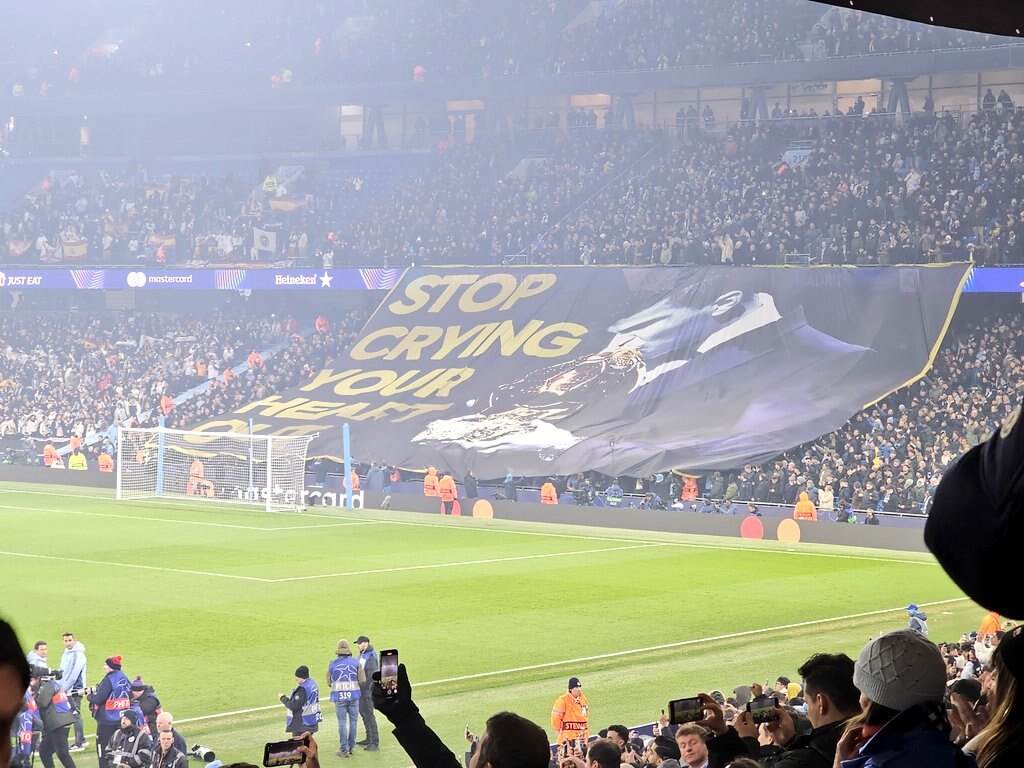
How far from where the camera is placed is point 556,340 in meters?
41.5

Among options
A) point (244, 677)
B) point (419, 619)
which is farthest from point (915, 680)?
point (419, 619)

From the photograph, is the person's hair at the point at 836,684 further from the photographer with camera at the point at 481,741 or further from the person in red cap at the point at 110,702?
the person in red cap at the point at 110,702

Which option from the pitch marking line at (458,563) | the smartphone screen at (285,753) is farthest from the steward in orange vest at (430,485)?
the smartphone screen at (285,753)

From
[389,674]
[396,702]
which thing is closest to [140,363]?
[389,674]

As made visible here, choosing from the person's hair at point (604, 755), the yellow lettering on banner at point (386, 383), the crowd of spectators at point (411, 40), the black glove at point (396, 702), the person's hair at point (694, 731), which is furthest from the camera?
the crowd of spectators at point (411, 40)

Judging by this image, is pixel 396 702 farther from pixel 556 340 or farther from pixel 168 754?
pixel 556 340

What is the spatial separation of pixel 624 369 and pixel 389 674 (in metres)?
35.5

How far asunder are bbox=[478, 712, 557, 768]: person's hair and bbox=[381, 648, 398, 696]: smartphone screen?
10.2 inches

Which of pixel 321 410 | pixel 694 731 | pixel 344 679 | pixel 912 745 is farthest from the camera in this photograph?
pixel 321 410

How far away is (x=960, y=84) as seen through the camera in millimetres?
43750

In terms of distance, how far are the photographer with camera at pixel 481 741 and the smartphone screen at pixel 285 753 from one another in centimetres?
40

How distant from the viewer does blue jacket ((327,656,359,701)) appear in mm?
14578

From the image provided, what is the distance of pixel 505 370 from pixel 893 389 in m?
11.7

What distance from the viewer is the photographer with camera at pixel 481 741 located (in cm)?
340
